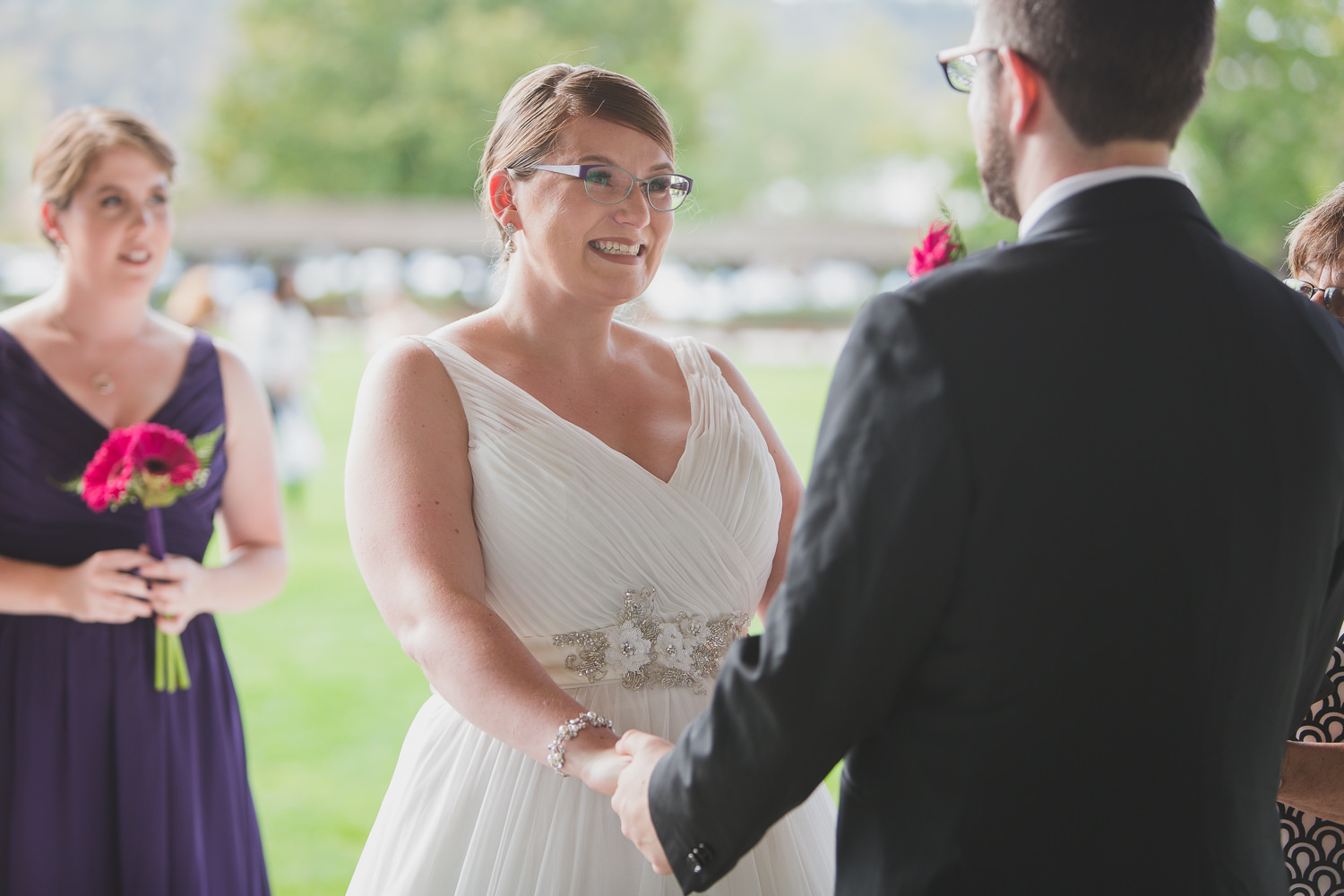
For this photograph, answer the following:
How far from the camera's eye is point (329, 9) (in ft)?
154

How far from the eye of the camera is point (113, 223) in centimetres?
300

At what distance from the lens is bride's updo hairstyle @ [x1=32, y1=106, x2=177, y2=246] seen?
2975 millimetres

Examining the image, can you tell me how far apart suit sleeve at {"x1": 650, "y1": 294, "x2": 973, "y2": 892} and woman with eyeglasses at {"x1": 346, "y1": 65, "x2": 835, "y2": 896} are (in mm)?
489

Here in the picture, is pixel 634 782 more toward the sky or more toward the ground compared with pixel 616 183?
more toward the ground

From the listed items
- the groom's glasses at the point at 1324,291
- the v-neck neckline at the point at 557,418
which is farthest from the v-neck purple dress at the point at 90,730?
the groom's glasses at the point at 1324,291


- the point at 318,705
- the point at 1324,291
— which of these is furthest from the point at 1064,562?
the point at 318,705

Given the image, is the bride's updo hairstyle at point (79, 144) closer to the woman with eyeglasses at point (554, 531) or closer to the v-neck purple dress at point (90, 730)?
the v-neck purple dress at point (90, 730)

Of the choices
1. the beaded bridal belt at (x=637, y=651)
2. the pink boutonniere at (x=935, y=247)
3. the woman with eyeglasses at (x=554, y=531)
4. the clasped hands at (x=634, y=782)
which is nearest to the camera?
the clasped hands at (x=634, y=782)

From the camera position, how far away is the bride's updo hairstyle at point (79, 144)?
9.76 ft

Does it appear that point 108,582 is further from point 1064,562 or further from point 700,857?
point 1064,562

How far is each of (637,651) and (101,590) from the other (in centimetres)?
144

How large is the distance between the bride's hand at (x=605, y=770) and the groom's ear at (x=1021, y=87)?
1099mm

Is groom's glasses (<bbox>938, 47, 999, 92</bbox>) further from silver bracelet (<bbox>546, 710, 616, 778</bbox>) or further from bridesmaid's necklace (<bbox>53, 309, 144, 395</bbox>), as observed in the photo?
bridesmaid's necklace (<bbox>53, 309, 144, 395</bbox>)

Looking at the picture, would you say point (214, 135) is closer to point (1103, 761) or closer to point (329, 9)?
point (329, 9)
